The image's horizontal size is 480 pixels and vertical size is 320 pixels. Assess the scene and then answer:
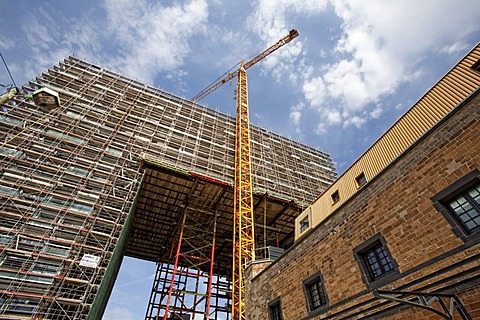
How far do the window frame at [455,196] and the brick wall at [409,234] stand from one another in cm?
10

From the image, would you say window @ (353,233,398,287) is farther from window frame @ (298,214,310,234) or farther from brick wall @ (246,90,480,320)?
window frame @ (298,214,310,234)

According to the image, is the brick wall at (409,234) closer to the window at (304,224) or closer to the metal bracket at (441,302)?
the metal bracket at (441,302)

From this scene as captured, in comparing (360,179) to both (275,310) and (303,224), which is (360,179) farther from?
(275,310)

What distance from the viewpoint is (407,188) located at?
7.86 meters

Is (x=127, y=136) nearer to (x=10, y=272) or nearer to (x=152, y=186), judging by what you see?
(x=152, y=186)

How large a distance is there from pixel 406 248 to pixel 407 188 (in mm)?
1726

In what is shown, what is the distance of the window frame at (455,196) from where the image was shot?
20.4 feet

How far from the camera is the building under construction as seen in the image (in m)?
15.1

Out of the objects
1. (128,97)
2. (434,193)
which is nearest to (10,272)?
(434,193)

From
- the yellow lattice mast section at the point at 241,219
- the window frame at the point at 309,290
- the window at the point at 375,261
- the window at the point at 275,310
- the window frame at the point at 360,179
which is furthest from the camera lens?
the yellow lattice mast section at the point at 241,219

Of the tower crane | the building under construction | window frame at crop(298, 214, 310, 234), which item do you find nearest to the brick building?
window frame at crop(298, 214, 310, 234)

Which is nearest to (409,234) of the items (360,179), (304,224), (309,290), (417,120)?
(360,179)

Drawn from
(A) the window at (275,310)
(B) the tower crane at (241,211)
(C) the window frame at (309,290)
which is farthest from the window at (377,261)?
(B) the tower crane at (241,211)

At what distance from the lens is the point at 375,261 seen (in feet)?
27.3
